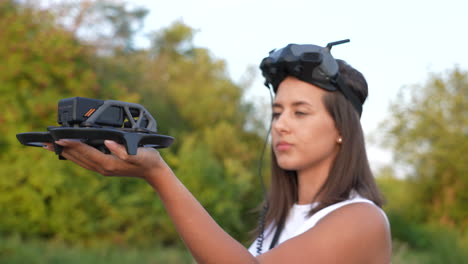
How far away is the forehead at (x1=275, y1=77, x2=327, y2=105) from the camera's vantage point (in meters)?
2.52

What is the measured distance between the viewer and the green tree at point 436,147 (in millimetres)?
13445

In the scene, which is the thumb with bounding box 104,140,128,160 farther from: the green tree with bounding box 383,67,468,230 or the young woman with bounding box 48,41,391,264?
the green tree with bounding box 383,67,468,230

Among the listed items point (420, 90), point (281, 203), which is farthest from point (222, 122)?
point (281, 203)

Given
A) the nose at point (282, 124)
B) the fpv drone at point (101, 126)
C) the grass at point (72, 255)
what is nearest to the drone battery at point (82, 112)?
the fpv drone at point (101, 126)

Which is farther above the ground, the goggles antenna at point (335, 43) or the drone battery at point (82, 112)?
the goggles antenna at point (335, 43)

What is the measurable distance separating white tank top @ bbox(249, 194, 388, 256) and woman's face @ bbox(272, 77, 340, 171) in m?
0.29

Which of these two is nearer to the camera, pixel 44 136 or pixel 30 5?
pixel 44 136

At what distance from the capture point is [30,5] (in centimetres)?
1012

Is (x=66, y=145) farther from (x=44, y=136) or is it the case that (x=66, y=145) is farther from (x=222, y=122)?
(x=222, y=122)

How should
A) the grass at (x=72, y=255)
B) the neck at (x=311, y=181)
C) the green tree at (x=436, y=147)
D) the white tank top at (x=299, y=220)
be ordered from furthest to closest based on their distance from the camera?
the green tree at (x=436, y=147)
the grass at (x=72, y=255)
the neck at (x=311, y=181)
the white tank top at (x=299, y=220)

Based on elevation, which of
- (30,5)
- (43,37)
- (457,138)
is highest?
(30,5)

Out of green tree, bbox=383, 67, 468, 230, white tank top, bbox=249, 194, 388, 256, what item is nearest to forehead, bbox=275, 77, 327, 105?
white tank top, bbox=249, 194, 388, 256

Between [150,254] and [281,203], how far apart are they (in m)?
5.49

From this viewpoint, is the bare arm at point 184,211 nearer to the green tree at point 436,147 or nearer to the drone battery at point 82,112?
the drone battery at point 82,112
